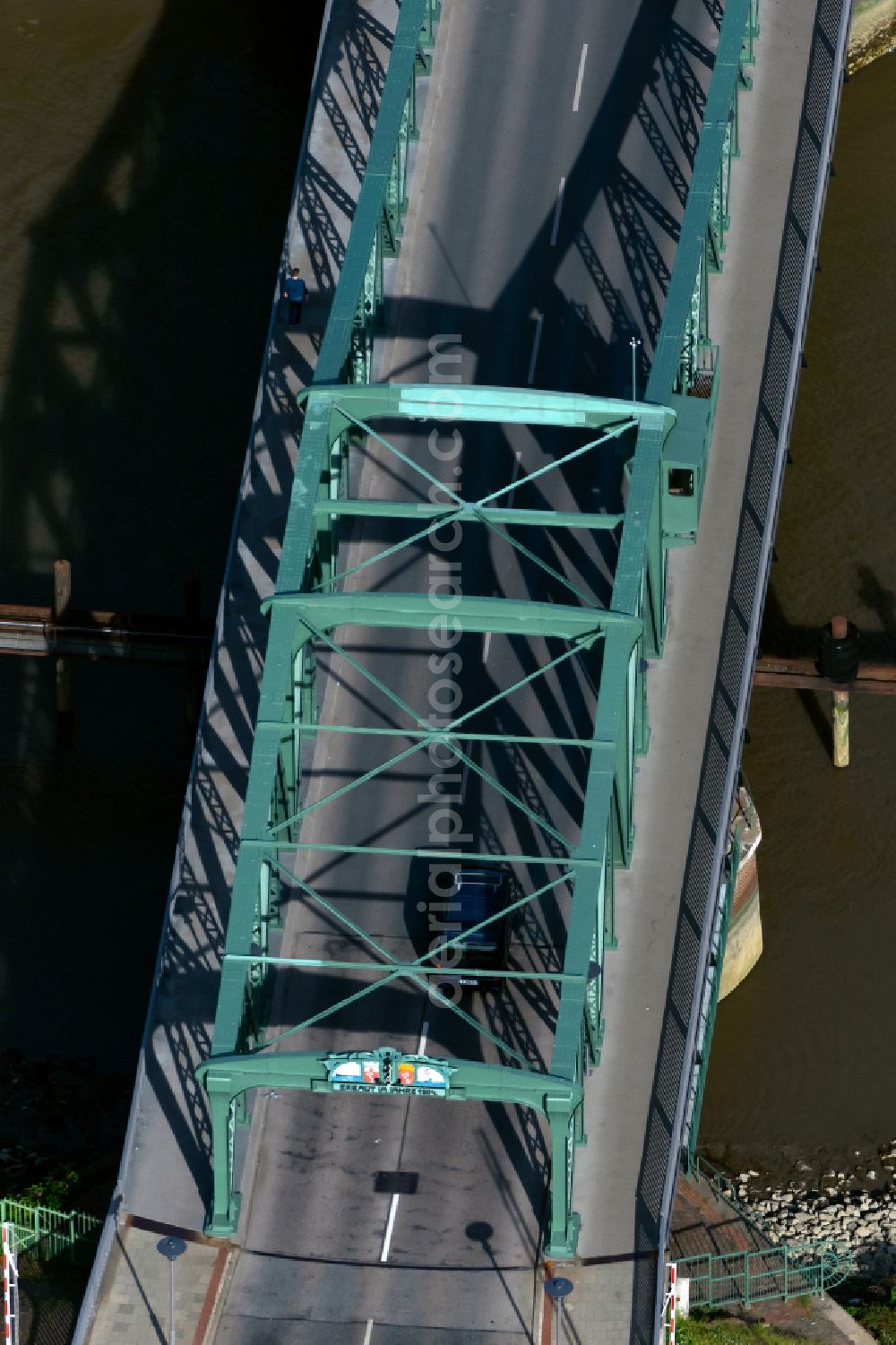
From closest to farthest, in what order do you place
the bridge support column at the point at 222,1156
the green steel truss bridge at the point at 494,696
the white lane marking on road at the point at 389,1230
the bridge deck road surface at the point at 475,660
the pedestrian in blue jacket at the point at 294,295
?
the bridge support column at the point at 222,1156
the bridge deck road surface at the point at 475,660
the white lane marking on road at the point at 389,1230
the green steel truss bridge at the point at 494,696
the pedestrian in blue jacket at the point at 294,295

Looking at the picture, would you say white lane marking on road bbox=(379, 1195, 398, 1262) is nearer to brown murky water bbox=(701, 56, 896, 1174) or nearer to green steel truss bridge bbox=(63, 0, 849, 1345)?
green steel truss bridge bbox=(63, 0, 849, 1345)

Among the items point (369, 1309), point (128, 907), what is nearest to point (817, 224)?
point (128, 907)

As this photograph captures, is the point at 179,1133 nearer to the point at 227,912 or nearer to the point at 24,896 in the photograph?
the point at 227,912

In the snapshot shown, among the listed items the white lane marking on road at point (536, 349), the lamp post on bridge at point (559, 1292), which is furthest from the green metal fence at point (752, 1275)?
the white lane marking on road at point (536, 349)

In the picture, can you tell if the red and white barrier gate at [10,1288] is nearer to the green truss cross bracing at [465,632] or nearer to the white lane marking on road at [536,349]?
the green truss cross bracing at [465,632]

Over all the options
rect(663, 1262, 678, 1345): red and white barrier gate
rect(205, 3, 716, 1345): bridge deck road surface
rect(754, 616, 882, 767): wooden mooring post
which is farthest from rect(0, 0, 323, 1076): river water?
rect(663, 1262, 678, 1345): red and white barrier gate

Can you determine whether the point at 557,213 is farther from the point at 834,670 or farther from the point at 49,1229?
the point at 49,1229
